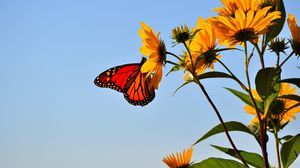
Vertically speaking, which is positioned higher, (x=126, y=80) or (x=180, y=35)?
(x=126, y=80)

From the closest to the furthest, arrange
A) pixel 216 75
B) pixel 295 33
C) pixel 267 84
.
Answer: pixel 267 84, pixel 216 75, pixel 295 33

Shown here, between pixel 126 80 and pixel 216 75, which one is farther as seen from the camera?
pixel 126 80

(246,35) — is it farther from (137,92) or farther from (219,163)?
(137,92)

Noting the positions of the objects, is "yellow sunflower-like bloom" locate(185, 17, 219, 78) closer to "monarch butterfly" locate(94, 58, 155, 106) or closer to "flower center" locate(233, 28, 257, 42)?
"flower center" locate(233, 28, 257, 42)

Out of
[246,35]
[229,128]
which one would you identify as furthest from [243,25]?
[229,128]

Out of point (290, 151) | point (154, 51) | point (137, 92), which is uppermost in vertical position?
point (137, 92)

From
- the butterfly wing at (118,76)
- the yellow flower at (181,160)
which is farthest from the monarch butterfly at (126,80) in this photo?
the yellow flower at (181,160)

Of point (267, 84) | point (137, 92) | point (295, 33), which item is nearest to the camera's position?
point (267, 84)

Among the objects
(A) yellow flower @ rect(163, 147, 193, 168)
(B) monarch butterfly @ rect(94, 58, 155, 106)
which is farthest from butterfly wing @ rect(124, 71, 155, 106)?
(A) yellow flower @ rect(163, 147, 193, 168)
